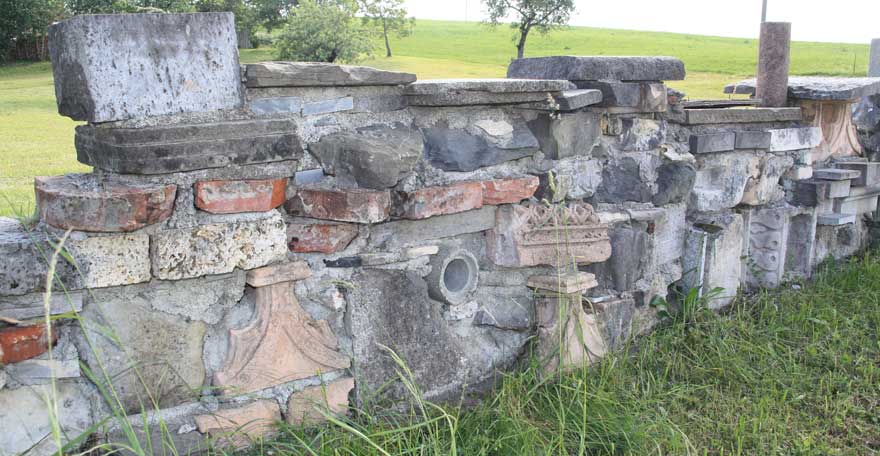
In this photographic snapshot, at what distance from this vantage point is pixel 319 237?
2.45m

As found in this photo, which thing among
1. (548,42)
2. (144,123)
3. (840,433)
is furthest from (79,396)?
(548,42)

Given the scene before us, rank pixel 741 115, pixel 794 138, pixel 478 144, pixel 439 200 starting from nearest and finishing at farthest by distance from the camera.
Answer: pixel 439 200 → pixel 478 144 → pixel 741 115 → pixel 794 138

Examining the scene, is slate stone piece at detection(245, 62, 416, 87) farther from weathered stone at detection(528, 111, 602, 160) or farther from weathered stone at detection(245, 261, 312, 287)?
weathered stone at detection(528, 111, 602, 160)

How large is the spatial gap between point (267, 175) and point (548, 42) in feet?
115

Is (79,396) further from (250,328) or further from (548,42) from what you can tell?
(548,42)

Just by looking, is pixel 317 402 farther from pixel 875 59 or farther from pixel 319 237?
pixel 875 59

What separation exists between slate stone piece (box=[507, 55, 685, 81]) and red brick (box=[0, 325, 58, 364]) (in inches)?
91.7

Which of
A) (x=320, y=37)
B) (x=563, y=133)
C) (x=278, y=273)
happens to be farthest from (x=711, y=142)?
(x=320, y=37)

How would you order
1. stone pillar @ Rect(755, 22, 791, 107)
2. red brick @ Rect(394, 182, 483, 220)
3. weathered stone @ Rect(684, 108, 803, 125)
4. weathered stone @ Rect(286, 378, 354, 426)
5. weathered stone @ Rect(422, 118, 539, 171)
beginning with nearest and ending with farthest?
weathered stone @ Rect(286, 378, 354, 426)
red brick @ Rect(394, 182, 483, 220)
weathered stone @ Rect(422, 118, 539, 171)
weathered stone @ Rect(684, 108, 803, 125)
stone pillar @ Rect(755, 22, 791, 107)

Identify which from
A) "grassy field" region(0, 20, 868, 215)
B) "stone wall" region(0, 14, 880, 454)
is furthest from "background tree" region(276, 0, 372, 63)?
"stone wall" region(0, 14, 880, 454)

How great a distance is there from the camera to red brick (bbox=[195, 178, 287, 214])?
2.18 meters

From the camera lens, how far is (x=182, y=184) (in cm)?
216

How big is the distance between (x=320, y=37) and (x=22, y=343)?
24861 millimetres

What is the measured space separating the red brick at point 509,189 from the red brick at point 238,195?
2.74 feet
